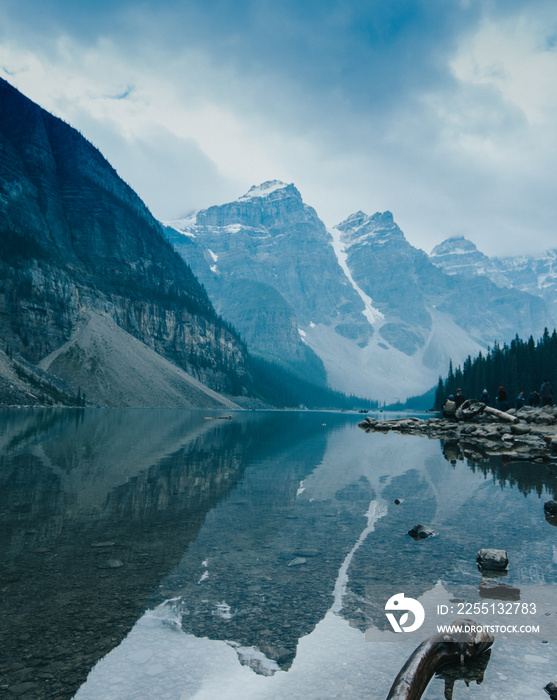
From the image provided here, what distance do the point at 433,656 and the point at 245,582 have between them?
12.3 feet

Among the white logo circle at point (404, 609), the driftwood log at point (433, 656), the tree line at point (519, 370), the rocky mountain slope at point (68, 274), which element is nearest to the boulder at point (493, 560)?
the white logo circle at point (404, 609)

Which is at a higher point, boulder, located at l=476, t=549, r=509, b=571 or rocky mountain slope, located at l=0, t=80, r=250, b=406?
rocky mountain slope, located at l=0, t=80, r=250, b=406

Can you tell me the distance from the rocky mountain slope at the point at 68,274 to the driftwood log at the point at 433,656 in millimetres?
113021

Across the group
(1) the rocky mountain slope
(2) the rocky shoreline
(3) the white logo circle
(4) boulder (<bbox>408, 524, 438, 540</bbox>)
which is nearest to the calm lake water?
(3) the white logo circle

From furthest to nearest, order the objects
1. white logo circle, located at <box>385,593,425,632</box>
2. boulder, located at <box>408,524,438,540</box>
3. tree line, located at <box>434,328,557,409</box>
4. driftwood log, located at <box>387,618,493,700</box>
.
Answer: tree line, located at <box>434,328,557,409</box>, boulder, located at <box>408,524,438,540</box>, white logo circle, located at <box>385,593,425,632</box>, driftwood log, located at <box>387,618,493,700</box>

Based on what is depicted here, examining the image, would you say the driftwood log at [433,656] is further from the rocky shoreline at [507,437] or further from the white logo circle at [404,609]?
the rocky shoreline at [507,437]

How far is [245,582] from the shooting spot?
806 cm

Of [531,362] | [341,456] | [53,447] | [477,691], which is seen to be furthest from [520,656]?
[531,362]

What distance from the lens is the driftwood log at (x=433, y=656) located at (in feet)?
14.8

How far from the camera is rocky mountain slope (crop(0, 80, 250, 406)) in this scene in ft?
405

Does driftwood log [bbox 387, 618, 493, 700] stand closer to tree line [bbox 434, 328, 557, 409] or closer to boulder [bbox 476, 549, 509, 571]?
boulder [bbox 476, 549, 509, 571]

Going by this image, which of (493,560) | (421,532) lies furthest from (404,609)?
(421,532)

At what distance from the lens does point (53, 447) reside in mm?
26328

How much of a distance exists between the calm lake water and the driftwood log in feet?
0.58
